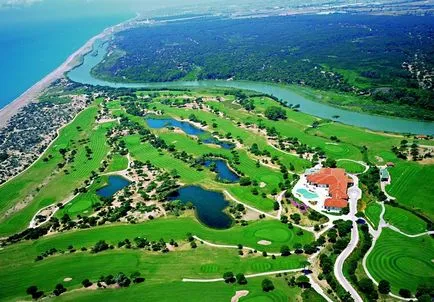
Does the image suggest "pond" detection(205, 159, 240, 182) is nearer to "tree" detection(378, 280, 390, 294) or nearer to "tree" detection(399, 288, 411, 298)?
"tree" detection(378, 280, 390, 294)

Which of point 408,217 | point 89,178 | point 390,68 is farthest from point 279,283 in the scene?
point 390,68

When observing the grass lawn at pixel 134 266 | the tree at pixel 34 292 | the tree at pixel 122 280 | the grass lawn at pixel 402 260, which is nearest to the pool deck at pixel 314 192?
the grass lawn at pixel 402 260

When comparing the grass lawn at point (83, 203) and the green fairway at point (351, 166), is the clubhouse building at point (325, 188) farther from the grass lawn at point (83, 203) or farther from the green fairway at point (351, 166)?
the grass lawn at point (83, 203)

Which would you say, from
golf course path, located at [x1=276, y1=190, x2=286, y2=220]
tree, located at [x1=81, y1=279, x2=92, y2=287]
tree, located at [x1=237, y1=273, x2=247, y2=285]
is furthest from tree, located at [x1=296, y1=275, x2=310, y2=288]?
tree, located at [x1=81, y1=279, x2=92, y2=287]

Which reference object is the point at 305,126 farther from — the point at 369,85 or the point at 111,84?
the point at 111,84

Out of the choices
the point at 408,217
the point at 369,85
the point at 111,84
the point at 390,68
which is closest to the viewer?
the point at 408,217

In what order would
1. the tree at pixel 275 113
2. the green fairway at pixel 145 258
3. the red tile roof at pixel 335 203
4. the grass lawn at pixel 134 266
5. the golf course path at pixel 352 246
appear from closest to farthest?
the golf course path at pixel 352 246 < the grass lawn at pixel 134 266 < the green fairway at pixel 145 258 < the red tile roof at pixel 335 203 < the tree at pixel 275 113
